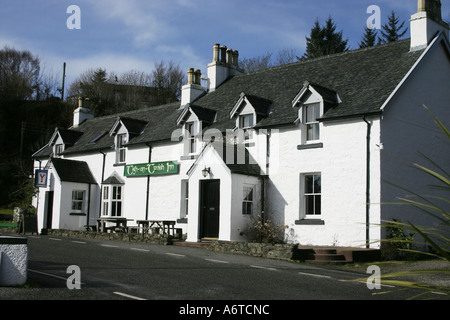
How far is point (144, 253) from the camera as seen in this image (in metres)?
15.8

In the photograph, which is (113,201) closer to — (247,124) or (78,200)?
(78,200)

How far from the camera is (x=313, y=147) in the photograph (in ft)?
63.1

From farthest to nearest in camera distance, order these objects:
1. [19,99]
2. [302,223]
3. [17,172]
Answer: [19,99], [17,172], [302,223]

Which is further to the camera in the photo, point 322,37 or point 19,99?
point 19,99

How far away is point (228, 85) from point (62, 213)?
11.6m

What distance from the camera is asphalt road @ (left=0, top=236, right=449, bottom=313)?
8.42m

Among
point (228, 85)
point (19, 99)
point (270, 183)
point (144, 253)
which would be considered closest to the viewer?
point (144, 253)

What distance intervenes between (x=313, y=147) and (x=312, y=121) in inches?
42.8

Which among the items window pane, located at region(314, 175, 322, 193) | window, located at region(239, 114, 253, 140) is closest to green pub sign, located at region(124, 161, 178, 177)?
window, located at region(239, 114, 253, 140)

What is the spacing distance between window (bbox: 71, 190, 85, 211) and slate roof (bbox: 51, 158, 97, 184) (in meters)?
0.75
